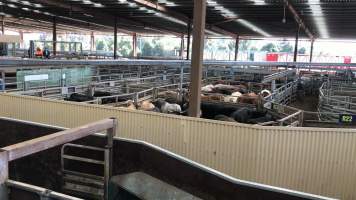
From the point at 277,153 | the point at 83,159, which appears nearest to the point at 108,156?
the point at 83,159

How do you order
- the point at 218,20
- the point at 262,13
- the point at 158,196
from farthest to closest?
1. the point at 218,20
2. the point at 262,13
3. the point at 158,196

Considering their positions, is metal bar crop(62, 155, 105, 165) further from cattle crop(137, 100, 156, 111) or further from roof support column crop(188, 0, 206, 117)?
cattle crop(137, 100, 156, 111)

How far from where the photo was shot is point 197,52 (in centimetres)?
662

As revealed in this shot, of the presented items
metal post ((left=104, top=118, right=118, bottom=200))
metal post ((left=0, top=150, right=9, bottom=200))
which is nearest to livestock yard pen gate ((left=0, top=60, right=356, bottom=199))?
metal post ((left=104, top=118, right=118, bottom=200))

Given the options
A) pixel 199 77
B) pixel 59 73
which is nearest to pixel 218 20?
pixel 59 73

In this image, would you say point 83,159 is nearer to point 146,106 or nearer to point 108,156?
point 108,156

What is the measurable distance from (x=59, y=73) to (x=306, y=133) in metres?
11.0

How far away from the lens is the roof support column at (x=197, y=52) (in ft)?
21.6

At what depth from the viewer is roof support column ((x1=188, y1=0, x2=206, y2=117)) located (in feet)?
21.6

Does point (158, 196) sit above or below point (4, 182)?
below

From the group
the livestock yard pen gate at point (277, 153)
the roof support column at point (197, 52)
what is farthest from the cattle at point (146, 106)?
the livestock yard pen gate at point (277, 153)

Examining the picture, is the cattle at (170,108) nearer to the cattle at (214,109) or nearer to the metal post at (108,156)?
the cattle at (214,109)

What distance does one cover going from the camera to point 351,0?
14.1 meters

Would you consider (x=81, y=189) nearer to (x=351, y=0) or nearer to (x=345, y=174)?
(x=345, y=174)
